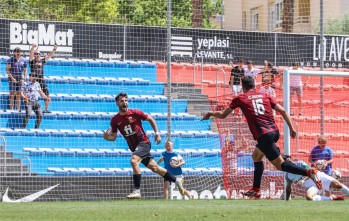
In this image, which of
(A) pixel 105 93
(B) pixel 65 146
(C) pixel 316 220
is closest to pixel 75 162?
(B) pixel 65 146

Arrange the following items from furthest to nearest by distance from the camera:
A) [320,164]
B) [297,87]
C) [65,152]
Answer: [297,87] → [65,152] → [320,164]

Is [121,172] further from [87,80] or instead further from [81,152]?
[87,80]

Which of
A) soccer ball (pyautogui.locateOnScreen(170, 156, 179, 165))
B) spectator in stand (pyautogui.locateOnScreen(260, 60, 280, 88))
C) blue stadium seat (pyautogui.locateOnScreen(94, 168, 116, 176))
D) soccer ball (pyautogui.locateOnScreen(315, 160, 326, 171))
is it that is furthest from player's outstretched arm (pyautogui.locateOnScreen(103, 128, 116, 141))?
spectator in stand (pyautogui.locateOnScreen(260, 60, 280, 88))

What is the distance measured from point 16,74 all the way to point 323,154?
724 centimetres

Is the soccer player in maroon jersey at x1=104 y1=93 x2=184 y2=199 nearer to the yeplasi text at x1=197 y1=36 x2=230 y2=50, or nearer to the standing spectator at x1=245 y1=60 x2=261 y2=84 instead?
the standing spectator at x1=245 y1=60 x2=261 y2=84

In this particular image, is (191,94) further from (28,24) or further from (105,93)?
(28,24)

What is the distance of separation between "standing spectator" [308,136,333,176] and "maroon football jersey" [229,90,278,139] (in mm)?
4792

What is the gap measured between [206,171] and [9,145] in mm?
4586

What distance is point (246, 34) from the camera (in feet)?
84.5

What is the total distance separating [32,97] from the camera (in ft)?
71.0

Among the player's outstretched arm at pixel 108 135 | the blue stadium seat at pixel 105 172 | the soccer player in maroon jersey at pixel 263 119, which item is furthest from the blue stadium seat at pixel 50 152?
the soccer player in maroon jersey at pixel 263 119

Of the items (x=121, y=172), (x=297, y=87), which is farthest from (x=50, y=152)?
(x=297, y=87)

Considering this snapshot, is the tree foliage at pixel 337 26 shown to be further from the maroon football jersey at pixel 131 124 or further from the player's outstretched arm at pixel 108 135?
the player's outstretched arm at pixel 108 135

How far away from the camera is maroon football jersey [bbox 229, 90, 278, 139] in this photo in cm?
1497
